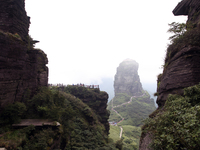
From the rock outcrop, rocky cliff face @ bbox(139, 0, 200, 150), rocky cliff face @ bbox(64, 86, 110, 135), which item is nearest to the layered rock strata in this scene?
rocky cliff face @ bbox(139, 0, 200, 150)

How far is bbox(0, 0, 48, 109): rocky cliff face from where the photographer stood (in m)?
8.45

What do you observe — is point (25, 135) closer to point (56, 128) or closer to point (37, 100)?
point (56, 128)

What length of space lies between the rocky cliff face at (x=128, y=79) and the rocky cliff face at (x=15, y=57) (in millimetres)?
122052

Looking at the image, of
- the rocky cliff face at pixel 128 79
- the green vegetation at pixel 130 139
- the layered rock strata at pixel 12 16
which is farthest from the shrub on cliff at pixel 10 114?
the rocky cliff face at pixel 128 79

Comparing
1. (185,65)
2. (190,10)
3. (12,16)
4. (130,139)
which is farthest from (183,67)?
(130,139)

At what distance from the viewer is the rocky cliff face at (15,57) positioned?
8.45 meters

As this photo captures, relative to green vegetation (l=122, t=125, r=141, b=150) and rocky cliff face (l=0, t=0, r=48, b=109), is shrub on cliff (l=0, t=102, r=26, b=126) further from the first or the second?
green vegetation (l=122, t=125, r=141, b=150)

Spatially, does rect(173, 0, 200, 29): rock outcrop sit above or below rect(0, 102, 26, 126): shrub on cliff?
above

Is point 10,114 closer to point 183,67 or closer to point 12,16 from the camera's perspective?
point 12,16

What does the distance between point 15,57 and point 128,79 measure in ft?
427

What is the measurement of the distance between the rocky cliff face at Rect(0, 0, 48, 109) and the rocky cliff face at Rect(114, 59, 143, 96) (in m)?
122

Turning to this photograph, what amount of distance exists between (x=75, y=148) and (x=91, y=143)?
3460mm

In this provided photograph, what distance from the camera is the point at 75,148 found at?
561 inches

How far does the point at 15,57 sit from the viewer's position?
9.40 meters
